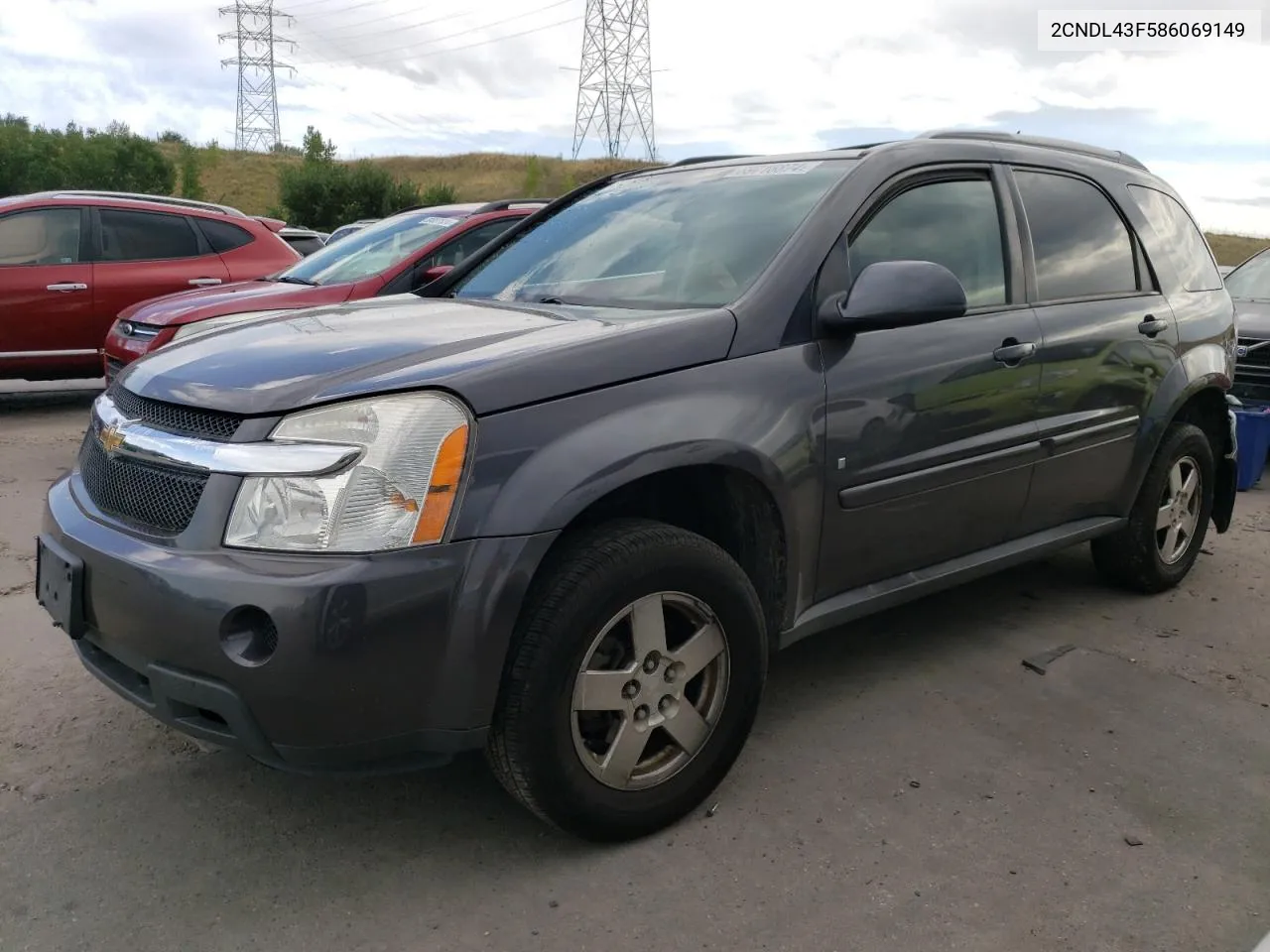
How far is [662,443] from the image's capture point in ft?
8.26

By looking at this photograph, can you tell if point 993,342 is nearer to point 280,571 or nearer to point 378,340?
point 378,340

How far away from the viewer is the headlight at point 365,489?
218cm

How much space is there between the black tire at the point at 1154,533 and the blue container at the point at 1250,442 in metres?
2.17

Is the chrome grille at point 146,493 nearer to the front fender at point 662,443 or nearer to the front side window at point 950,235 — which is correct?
the front fender at point 662,443

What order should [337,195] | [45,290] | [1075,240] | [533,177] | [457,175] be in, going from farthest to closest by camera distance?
1. [457,175]
2. [533,177]
3. [337,195]
4. [45,290]
5. [1075,240]

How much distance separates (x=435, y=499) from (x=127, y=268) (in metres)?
7.20

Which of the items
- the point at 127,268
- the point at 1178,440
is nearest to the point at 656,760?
the point at 1178,440

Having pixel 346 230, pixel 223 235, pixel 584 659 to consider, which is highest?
pixel 346 230

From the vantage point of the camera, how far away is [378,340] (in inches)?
105

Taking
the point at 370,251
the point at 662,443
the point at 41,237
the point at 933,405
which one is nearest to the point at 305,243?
the point at 41,237

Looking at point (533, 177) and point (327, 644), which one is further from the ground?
point (533, 177)

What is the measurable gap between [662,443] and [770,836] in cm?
102

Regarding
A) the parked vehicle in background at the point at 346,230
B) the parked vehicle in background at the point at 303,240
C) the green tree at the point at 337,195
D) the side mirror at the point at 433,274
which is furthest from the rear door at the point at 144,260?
the green tree at the point at 337,195

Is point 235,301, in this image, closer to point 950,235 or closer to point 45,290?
point 45,290
